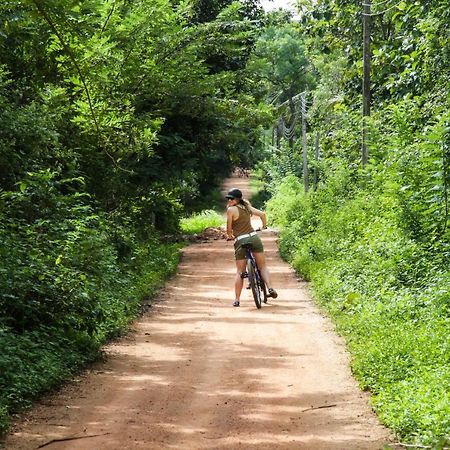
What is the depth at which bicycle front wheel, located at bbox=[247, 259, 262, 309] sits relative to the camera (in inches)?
575

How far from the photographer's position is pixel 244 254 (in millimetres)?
14906

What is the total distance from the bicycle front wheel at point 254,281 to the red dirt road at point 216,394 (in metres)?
0.44

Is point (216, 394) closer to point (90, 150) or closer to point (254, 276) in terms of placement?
Result: point (254, 276)

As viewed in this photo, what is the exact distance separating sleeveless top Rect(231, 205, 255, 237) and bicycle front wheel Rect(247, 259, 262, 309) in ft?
1.83

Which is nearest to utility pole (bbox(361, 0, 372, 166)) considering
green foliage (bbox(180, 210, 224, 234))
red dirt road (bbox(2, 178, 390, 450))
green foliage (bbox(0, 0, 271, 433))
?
green foliage (bbox(0, 0, 271, 433))

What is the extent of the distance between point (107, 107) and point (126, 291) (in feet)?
13.6

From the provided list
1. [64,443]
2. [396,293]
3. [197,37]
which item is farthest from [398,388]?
[197,37]

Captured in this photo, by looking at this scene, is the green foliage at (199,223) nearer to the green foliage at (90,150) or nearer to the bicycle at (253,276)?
the green foliage at (90,150)

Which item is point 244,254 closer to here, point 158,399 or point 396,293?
point 396,293

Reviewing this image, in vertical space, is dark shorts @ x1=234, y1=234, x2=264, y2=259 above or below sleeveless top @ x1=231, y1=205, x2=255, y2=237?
below

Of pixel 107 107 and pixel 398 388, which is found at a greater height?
pixel 107 107

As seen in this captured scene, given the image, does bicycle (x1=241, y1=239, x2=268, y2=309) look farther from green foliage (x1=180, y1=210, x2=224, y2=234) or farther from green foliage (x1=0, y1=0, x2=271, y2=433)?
green foliage (x1=180, y1=210, x2=224, y2=234)

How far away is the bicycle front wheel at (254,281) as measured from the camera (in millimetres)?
14617

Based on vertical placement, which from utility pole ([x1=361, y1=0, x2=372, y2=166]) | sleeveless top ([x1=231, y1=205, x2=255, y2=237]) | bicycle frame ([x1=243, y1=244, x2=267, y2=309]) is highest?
utility pole ([x1=361, y1=0, x2=372, y2=166])
